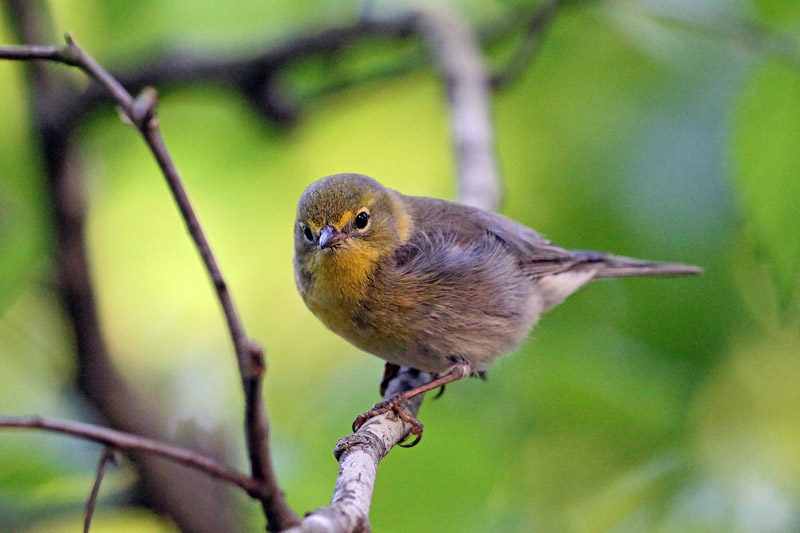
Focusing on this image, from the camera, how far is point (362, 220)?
368 centimetres

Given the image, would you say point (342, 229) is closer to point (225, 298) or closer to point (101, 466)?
point (101, 466)

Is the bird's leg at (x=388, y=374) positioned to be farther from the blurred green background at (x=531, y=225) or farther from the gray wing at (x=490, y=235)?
the gray wing at (x=490, y=235)

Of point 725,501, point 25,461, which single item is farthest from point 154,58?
point 725,501

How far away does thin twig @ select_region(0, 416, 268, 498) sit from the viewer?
1389 mm

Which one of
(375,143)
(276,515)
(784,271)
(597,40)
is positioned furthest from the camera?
(375,143)

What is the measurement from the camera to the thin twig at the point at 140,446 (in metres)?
1.39

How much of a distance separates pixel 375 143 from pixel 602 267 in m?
1.94

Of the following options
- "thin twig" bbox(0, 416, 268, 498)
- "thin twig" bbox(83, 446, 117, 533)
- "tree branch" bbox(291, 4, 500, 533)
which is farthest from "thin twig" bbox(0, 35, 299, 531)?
"thin twig" bbox(83, 446, 117, 533)

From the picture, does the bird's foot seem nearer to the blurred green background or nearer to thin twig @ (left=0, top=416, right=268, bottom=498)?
the blurred green background

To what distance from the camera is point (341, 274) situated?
355cm

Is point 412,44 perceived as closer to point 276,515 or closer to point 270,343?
point 270,343

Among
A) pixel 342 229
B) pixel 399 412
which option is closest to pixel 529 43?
pixel 342 229

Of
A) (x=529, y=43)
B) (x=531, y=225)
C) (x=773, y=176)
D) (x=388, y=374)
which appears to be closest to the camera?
(x=773, y=176)

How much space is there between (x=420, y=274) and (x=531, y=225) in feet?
2.91
